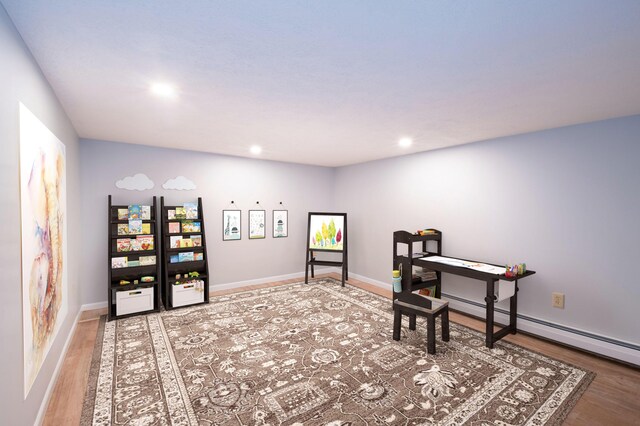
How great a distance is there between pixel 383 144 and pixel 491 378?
9.41 ft

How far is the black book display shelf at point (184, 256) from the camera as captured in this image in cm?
421

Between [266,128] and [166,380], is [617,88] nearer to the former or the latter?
[266,128]

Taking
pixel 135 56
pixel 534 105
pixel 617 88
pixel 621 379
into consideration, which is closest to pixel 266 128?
pixel 135 56

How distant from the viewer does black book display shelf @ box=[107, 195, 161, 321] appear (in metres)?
3.87

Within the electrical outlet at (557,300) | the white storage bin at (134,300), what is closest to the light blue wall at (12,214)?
the white storage bin at (134,300)

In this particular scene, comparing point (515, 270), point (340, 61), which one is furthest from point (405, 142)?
point (340, 61)

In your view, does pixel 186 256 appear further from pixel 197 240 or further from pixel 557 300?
pixel 557 300

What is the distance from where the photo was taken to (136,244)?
4078mm

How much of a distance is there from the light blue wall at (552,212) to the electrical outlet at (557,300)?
51mm

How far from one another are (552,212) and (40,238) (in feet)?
15.3

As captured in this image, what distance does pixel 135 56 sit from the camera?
1764mm

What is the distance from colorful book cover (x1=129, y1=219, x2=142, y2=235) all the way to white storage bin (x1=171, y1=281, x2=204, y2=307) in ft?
2.98

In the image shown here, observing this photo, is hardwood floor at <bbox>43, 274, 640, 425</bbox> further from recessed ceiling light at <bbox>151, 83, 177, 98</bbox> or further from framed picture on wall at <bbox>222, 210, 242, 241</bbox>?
recessed ceiling light at <bbox>151, 83, 177, 98</bbox>

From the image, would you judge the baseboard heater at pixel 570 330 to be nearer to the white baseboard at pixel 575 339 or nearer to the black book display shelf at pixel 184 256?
the white baseboard at pixel 575 339
